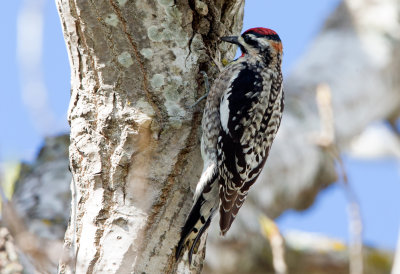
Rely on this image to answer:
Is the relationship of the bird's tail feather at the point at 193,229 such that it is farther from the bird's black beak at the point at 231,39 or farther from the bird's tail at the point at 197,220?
the bird's black beak at the point at 231,39

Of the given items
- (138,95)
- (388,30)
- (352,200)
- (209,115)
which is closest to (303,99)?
(388,30)

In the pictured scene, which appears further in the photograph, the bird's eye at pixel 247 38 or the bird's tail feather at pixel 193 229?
the bird's eye at pixel 247 38

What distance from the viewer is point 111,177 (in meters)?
2.68

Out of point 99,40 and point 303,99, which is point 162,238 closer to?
point 99,40

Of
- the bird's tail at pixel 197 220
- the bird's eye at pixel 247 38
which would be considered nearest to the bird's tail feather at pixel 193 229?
the bird's tail at pixel 197 220

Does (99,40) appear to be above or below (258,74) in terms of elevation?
above

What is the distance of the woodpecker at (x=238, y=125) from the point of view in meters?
3.13

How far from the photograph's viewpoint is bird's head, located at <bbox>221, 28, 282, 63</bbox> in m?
3.86

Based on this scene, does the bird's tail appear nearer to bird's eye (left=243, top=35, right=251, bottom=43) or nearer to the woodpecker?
the woodpecker

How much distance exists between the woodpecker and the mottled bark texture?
165mm

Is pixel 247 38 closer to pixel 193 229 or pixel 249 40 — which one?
pixel 249 40

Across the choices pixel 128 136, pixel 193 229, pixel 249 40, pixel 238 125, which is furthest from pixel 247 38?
pixel 193 229

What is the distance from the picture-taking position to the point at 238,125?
3490mm

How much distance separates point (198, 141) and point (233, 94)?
0.69m
